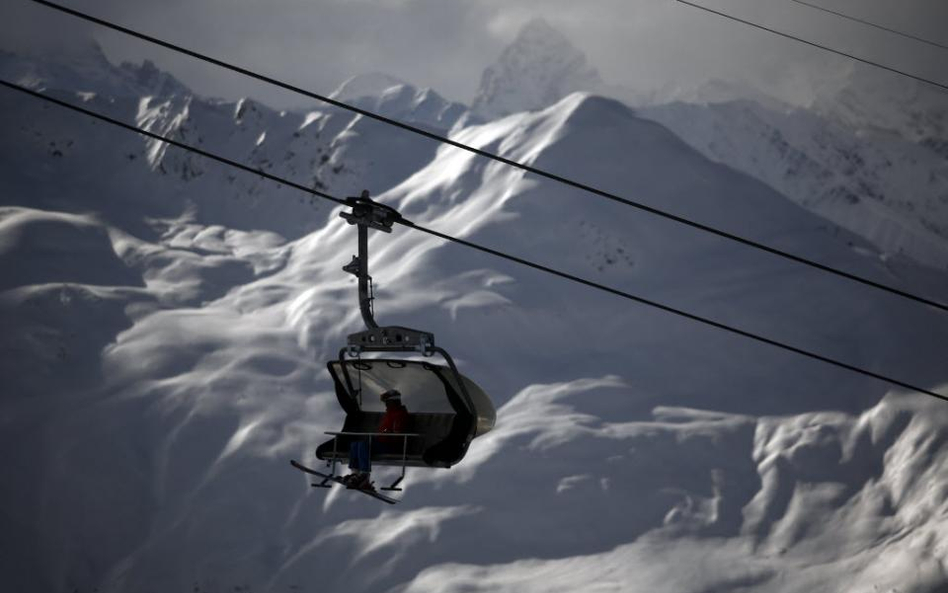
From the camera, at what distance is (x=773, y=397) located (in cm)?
10688

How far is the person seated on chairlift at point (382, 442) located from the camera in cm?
1352

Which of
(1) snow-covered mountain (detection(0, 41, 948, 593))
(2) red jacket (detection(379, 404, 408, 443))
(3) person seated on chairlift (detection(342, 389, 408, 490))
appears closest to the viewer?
(3) person seated on chairlift (detection(342, 389, 408, 490))

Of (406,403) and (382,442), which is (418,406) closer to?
(406,403)

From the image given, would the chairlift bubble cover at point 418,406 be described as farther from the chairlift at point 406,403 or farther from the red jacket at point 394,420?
the red jacket at point 394,420

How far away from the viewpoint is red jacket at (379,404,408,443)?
1370cm

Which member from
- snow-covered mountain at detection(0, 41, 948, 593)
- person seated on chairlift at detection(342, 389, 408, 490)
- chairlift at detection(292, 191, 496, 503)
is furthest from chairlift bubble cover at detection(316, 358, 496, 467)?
snow-covered mountain at detection(0, 41, 948, 593)

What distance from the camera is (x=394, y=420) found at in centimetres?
1372

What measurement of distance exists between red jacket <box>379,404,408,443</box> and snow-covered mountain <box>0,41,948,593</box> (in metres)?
72.7

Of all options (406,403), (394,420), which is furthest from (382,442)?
(406,403)

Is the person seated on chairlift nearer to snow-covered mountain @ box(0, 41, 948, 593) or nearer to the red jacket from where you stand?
the red jacket

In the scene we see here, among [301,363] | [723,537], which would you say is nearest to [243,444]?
[301,363]

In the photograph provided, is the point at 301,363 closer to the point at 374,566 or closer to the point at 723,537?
the point at 374,566

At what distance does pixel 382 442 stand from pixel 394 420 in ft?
1.13

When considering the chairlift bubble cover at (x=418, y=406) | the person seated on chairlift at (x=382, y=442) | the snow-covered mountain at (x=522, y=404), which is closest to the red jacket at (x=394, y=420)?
the person seated on chairlift at (x=382, y=442)
